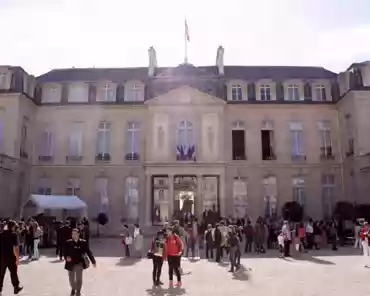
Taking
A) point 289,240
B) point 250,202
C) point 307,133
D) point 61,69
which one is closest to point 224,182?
point 250,202

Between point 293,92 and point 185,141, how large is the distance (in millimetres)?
8804

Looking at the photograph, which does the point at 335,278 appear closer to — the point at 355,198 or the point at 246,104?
the point at 355,198

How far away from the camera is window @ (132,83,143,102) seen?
29344 mm

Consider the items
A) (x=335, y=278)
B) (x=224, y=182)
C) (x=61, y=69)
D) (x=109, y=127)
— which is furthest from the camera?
(x=61, y=69)

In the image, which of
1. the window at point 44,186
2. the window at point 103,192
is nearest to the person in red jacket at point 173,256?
the window at point 103,192

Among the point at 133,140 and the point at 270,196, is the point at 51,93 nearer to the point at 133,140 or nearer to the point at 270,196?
the point at 133,140

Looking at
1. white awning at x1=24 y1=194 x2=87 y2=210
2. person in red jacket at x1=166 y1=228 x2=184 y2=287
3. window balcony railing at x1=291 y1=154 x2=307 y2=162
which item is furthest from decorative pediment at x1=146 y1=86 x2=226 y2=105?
person in red jacket at x1=166 y1=228 x2=184 y2=287

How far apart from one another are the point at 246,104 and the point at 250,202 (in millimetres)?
7021

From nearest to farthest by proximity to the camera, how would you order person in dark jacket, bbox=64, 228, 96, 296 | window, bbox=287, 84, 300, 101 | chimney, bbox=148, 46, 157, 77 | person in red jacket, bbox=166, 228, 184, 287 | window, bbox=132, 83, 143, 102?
person in dark jacket, bbox=64, 228, 96, 296 < person in red jacket, bbox=166, 228, 184, 287 < window, bbox=287, 84, 300, 101 < window, bbox=132, 83, 143, 102 < chimney, bbox=148, 46, 157, 77

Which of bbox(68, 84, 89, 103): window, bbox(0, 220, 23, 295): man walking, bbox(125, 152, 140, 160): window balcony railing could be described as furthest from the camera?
bbox(68, 84, 89, 103): window

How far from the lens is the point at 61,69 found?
1287 inches

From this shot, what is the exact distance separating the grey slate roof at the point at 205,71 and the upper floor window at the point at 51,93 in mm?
1359

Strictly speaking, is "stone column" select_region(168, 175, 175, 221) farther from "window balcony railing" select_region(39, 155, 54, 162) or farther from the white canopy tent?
"window balcony railing" select_region(39, 155, 54, 162)

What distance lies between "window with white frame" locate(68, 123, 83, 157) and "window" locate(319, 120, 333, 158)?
17.5 meters
